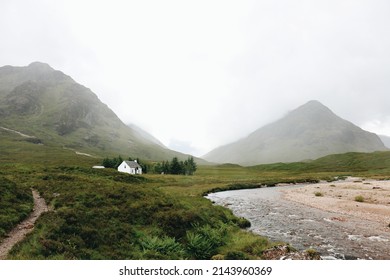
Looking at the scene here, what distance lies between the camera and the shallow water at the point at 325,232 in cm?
1997

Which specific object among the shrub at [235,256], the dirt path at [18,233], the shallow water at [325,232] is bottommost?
the shallow water at [325,232]

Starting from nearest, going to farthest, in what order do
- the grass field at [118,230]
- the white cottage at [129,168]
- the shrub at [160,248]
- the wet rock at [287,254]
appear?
the grass field at [118,230]
the shrub at [160,248]
the wet rock at [287,254]
the white cottage at [129,168]

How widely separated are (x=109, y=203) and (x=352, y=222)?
25463 mm

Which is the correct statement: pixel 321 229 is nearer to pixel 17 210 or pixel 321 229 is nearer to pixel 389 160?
pixel 17 210

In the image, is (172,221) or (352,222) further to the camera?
(352,222)

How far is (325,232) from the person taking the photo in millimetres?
25375

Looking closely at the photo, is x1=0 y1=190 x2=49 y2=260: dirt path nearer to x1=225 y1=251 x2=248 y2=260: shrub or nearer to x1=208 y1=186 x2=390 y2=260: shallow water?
x1=225 y1=251 x2=248 y2=260: shrub

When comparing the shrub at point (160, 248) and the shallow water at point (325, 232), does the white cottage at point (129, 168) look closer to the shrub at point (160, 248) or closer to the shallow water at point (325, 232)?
the shallow water at point (325, 232)

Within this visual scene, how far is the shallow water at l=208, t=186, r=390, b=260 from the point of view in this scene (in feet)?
65.5

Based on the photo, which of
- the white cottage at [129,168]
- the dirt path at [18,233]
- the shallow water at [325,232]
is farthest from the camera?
the white cottage at [129,168]

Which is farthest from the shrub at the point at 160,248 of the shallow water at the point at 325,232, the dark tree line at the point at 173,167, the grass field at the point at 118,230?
the dark tree line at the point at 173,167

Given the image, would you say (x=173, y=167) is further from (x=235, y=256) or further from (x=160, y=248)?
(x=235, y=256)
